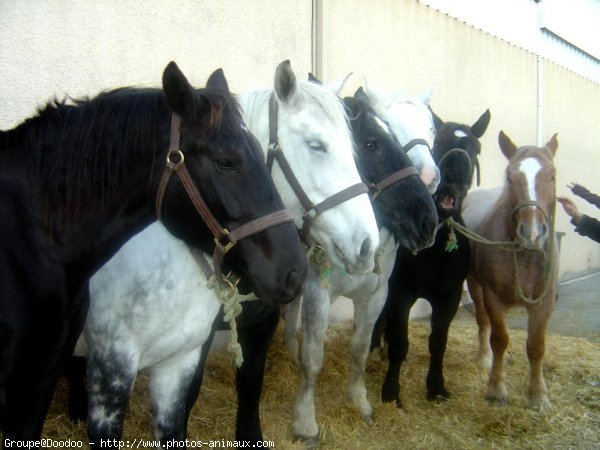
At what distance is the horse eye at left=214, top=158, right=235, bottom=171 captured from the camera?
1.77 meters

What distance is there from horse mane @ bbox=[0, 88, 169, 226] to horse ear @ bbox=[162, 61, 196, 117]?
10 centimetres

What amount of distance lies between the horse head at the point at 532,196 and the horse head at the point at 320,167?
1.91 m

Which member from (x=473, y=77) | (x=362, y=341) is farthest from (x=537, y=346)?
(x=473, y=77)

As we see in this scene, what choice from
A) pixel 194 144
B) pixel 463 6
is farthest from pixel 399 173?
pixel 463 6

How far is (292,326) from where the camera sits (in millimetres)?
3936

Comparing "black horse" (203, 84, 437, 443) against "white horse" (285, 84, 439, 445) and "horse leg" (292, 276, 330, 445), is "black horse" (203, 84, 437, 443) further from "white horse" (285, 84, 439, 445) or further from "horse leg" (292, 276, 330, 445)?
"horse leg" (292, 276, 330, 445)

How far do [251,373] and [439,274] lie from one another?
1.75 meters

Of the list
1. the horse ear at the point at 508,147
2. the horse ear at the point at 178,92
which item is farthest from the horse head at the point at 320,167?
the horse ear at the point at 508,147

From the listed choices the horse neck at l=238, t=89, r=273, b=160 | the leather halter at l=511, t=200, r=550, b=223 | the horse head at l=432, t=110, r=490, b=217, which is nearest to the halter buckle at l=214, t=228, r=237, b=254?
the horse neck at l=238, t=89, r=273, b=160

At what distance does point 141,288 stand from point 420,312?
5611 mm

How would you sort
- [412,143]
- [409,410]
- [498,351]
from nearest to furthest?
1. [412,143]
2. [409,410]
3. [498,351]

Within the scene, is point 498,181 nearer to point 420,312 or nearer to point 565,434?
point 420,312

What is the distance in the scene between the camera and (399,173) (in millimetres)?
3037

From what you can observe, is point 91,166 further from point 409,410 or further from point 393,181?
point 409,410
